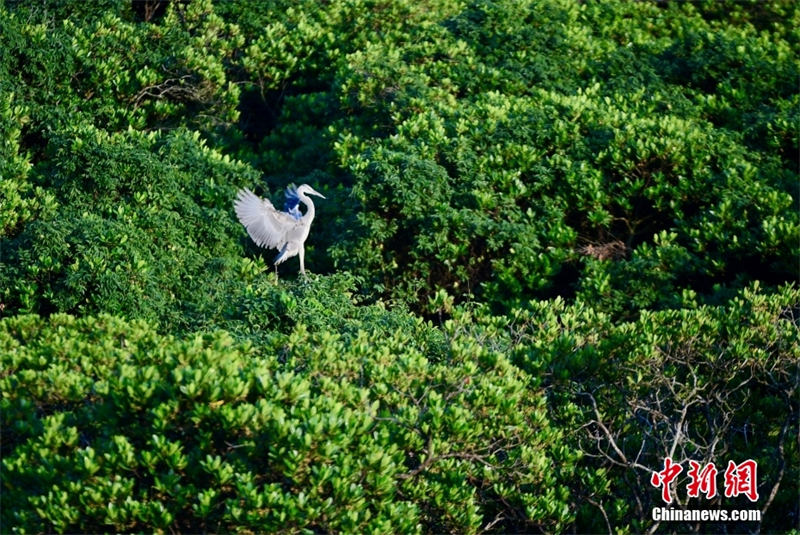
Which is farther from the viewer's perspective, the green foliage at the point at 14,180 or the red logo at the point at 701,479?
the green foliage at the point at 14,180

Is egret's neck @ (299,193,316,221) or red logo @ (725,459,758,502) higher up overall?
egret's neck @ (299,193,316,221)

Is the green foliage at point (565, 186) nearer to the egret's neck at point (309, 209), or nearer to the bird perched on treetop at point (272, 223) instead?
the egret's neck at point (309, 209)

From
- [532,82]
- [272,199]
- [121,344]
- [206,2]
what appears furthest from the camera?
[206,2]

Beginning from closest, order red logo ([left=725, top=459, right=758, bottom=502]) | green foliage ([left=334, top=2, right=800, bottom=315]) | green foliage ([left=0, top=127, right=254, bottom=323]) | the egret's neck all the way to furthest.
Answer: red logo ([left=725, top=459, right=758, bottom=502])
green foliage ([left=0, top=127, right=254, bottom=323])
the egret's neck
green foliage ([left=334, top=2, right=800, bottom=315])

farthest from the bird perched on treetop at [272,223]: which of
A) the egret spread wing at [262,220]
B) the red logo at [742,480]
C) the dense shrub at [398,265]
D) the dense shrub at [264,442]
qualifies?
the red logo at [742,480]

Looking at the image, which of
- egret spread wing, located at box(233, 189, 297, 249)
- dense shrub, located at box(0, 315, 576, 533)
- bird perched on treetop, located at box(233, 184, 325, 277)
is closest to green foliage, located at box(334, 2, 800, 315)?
bird perched on treetop, located at box(233, 184, 325, 277)

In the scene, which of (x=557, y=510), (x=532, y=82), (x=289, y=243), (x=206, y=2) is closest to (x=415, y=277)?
(x=289, y=243)

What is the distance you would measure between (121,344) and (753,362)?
17.7 feet

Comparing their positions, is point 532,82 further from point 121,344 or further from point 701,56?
point 121,344

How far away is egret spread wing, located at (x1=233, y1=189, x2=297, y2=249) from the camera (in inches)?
537

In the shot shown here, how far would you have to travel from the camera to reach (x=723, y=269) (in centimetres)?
1446

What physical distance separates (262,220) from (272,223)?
115 mm

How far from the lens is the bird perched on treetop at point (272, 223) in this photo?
13633 mm

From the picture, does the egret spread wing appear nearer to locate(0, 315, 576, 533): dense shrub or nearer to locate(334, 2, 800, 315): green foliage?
locate(334, 2, 800, 315): green foliage
